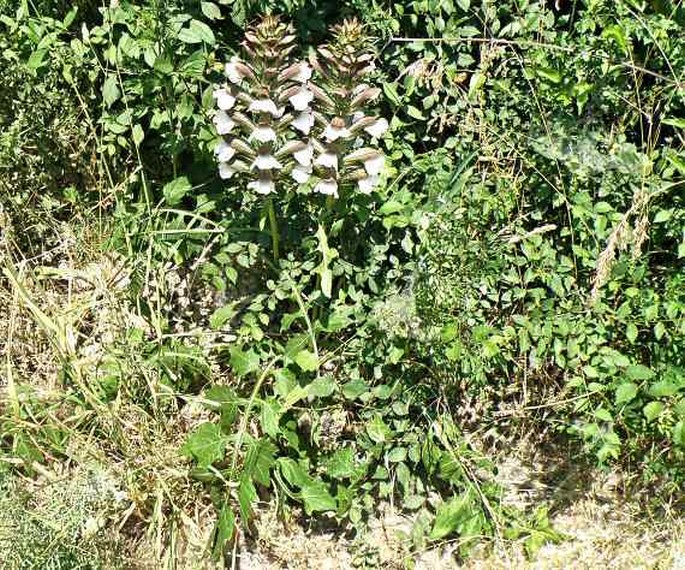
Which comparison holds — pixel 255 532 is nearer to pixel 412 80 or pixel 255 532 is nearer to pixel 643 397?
pixel 643 397

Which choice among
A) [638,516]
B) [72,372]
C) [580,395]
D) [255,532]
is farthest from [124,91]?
[638,516]

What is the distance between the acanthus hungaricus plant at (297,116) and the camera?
2.90m

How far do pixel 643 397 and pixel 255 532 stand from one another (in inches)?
56.0

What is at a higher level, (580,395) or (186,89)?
(186,89)

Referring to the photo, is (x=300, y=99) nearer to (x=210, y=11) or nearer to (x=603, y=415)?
(x=210, y=11)

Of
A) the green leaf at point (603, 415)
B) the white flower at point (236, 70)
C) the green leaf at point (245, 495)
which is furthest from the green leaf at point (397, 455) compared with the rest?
the white flower at point (236, 70)

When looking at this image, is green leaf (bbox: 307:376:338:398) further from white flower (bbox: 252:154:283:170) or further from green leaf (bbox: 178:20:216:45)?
green leaf (bbox: 178:20:216:45)

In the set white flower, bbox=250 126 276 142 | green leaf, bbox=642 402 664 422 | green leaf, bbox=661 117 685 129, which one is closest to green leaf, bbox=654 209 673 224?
green leaf, bbox=661 117 685 129

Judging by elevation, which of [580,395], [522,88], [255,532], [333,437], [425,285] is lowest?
[255,532]

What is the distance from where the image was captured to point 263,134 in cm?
299

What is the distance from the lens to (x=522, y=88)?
3.45 meters

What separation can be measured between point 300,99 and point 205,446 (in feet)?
3.81

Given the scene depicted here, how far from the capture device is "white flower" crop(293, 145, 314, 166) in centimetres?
302

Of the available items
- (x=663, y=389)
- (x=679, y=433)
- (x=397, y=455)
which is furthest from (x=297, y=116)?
(x=679, y=433)
